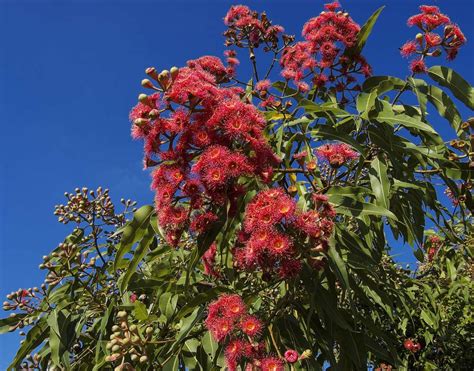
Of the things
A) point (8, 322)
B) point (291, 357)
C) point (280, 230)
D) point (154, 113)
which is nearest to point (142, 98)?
point (154, 113)

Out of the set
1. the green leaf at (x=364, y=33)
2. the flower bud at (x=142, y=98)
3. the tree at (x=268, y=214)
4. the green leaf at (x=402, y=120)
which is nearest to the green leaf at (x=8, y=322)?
the tree at (x=268, y=214)

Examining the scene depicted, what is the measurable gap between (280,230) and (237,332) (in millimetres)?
401

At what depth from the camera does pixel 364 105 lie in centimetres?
198

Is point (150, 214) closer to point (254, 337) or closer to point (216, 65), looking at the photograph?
point (254, 337)

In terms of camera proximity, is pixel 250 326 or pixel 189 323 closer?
pixel 250 326

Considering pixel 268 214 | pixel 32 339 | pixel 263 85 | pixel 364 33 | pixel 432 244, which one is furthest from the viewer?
pixel 432 244

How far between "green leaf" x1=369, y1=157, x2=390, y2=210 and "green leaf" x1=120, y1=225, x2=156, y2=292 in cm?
90

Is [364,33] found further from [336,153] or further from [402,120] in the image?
[336,153]

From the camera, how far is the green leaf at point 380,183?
1.83m

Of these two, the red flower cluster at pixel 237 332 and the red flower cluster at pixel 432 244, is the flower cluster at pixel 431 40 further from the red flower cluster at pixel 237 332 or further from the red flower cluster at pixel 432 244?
the red flower cluster at pixel 432 244

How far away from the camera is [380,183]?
1863 mm

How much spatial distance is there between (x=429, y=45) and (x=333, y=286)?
3.78 feet

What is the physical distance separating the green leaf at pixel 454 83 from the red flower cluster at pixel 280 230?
872mm

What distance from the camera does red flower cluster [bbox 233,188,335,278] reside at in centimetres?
157
